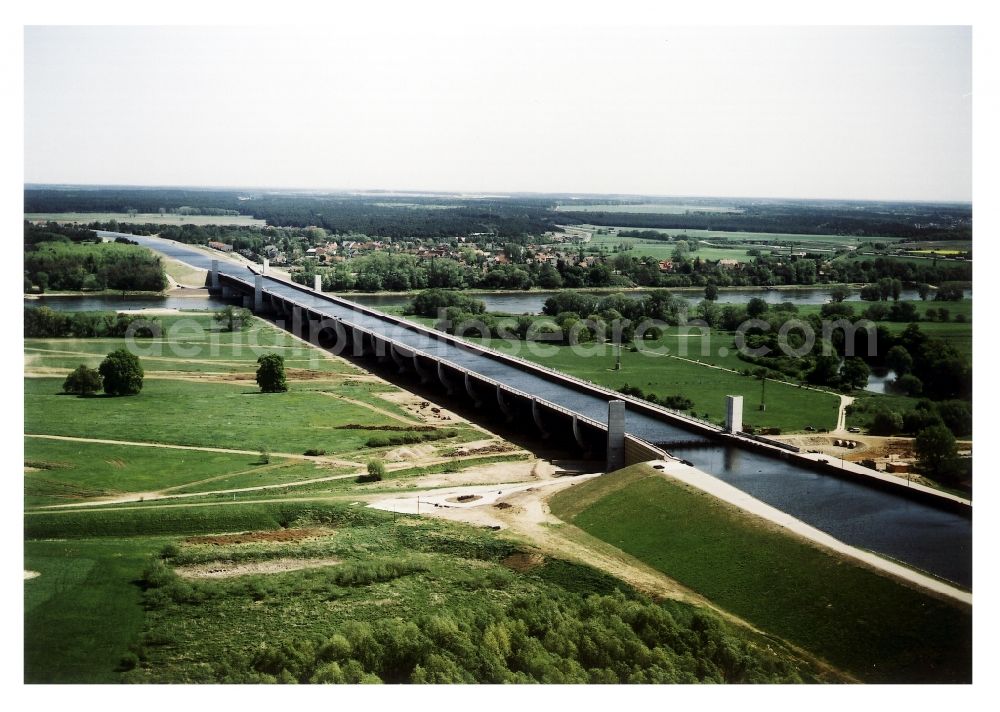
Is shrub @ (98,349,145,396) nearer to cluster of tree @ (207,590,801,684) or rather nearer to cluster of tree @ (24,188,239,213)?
cluster of tree @ (24,188,239,213)

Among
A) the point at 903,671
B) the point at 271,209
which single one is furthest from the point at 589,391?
the point at 271,209

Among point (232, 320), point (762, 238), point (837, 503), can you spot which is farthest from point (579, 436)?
point (762, 238)

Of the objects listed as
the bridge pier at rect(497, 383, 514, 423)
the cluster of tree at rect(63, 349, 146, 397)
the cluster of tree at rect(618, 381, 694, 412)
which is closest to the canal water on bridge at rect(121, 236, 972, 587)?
the bridge pier at rect(497, 383, 514, 423)

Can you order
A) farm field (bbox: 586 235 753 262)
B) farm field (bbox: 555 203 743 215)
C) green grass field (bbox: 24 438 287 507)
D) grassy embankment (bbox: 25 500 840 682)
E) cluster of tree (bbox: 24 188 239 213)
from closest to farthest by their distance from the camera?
grassy embankment (bbox: 25 500 840 682) → green grass field (bbox: 24 438 287 507) → cluster of tree (bbox: 24 188 239 213) → farm field (bbox: 555 203 743 215) → farm field (bbox: 586 235 753 262)

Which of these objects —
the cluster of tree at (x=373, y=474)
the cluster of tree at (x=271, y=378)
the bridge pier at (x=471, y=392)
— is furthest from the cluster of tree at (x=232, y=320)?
the cluster of tree at (x=373, y=474)

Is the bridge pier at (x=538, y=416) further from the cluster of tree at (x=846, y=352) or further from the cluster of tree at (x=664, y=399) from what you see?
the cluster of tree at (x=846, y=352)

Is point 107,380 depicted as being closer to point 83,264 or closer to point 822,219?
point 83,264
